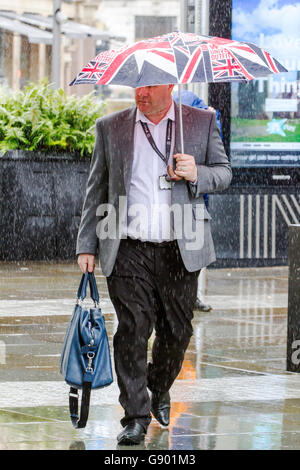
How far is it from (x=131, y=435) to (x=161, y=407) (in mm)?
523

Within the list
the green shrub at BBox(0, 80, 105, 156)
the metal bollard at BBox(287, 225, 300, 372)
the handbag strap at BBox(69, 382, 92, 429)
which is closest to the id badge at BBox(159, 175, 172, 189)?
the handbag strap at BBox(69, 382, 92, 429)

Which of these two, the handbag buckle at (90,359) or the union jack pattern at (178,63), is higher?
the union jack pattern at (178,63)

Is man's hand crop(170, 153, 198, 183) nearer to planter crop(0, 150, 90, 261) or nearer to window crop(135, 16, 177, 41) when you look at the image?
planter crop(0, 150, 90, 261)

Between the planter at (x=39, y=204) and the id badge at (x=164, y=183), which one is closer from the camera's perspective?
the id badge at (x=164, y=183)

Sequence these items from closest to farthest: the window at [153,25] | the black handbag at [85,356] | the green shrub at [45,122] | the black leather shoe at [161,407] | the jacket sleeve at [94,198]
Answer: the black handbag at [85,356], the jacket sleeve at [94,198], the black leather shoe at [161,407], the green shrub at [45,122], the window at [153,25]

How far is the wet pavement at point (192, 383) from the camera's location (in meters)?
5.72

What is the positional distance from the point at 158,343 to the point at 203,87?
7.73 m

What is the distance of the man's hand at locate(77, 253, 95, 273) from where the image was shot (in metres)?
5.78

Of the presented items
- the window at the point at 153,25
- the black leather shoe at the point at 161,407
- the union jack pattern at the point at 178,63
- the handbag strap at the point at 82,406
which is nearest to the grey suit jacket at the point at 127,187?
the union jack pattern at the point at 178,63

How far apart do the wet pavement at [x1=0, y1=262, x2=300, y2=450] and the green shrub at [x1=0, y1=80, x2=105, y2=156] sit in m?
3.03

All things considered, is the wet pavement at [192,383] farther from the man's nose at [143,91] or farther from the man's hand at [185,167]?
the man's nose at [143,91]

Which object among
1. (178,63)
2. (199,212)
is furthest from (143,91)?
(199,212)

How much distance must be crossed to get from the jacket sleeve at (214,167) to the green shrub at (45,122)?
27.8 feet
